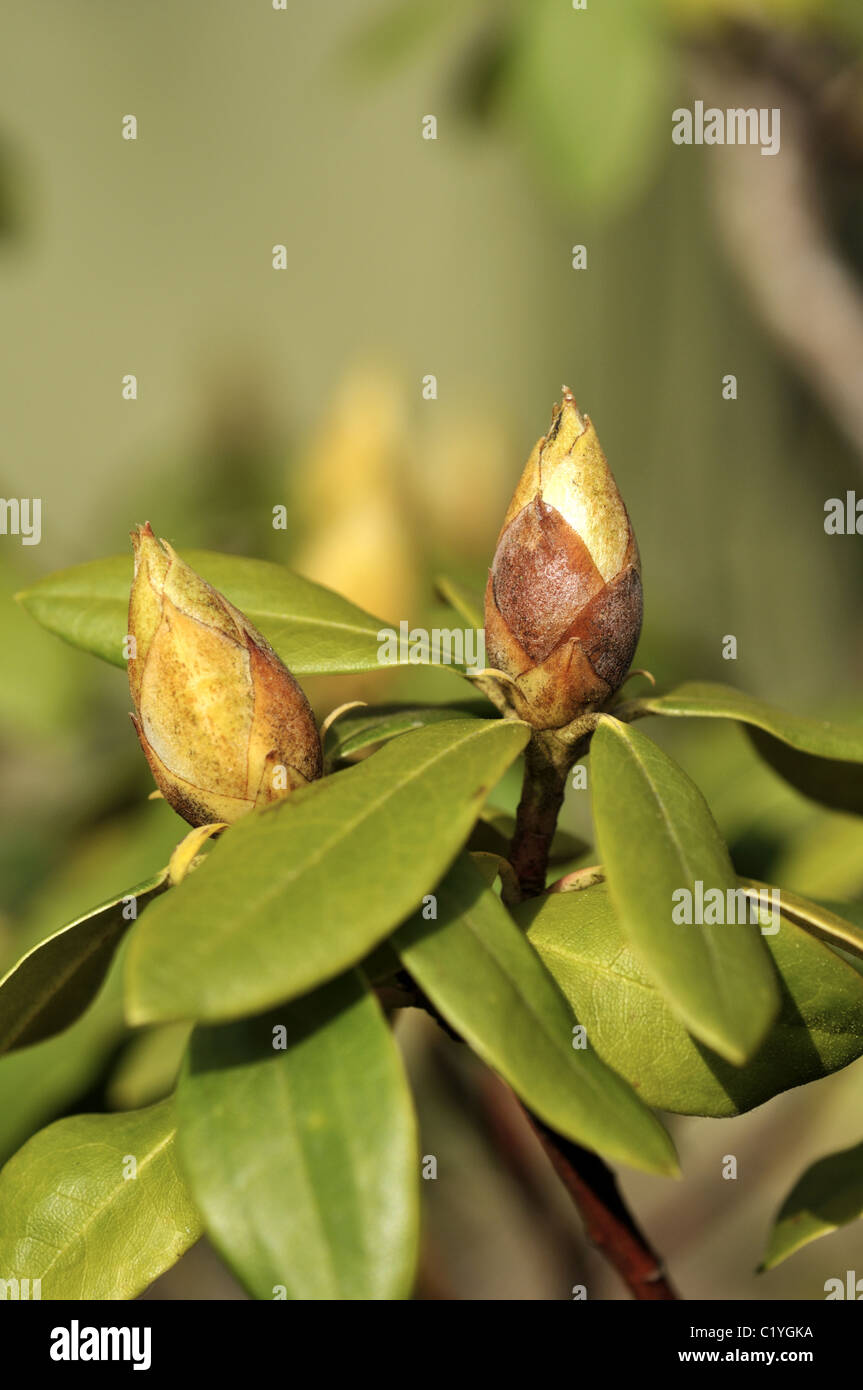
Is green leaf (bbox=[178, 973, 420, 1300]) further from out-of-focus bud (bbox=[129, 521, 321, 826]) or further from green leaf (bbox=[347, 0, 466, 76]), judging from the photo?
green leaf (bbox=[347, 0, 466, 76])

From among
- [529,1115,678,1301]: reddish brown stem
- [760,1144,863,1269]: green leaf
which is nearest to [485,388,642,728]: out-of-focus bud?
[529,1115,678,1301]: reddish brown stem

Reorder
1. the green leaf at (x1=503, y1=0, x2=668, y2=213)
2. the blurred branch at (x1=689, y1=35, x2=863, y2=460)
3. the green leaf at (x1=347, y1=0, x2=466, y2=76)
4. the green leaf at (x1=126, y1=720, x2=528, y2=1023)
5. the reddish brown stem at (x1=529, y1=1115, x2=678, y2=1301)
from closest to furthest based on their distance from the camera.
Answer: the green leaf at (x1=126, y1=720, x2=528, y2=1023) → the reddish brown stem at (x1=529, y1=1115, x2=678, y2=1301) → the blurred branch at (x1=689, y1=35, x2=863, y2=460) → the green leaf at (x1=503, y1=0, x2=668, y2=213) → the green leaf at (x1=347, y1=0, x2=466, y2=76)

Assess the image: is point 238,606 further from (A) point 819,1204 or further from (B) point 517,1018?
(A) point 819,1204

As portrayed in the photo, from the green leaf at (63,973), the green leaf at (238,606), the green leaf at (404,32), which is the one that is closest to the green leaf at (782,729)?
the green leaf at (238,606)

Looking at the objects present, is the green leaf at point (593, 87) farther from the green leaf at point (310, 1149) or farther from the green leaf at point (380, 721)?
the green leaf at point (310, 1149)

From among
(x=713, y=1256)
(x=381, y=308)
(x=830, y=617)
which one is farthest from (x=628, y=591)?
(x=381, y=308)

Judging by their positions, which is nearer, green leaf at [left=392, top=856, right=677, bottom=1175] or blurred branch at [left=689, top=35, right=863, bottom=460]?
green leaf at [left=392, top=856, right=677, bottom=1175]

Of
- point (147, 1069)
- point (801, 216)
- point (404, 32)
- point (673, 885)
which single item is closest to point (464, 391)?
point (404, 32)
